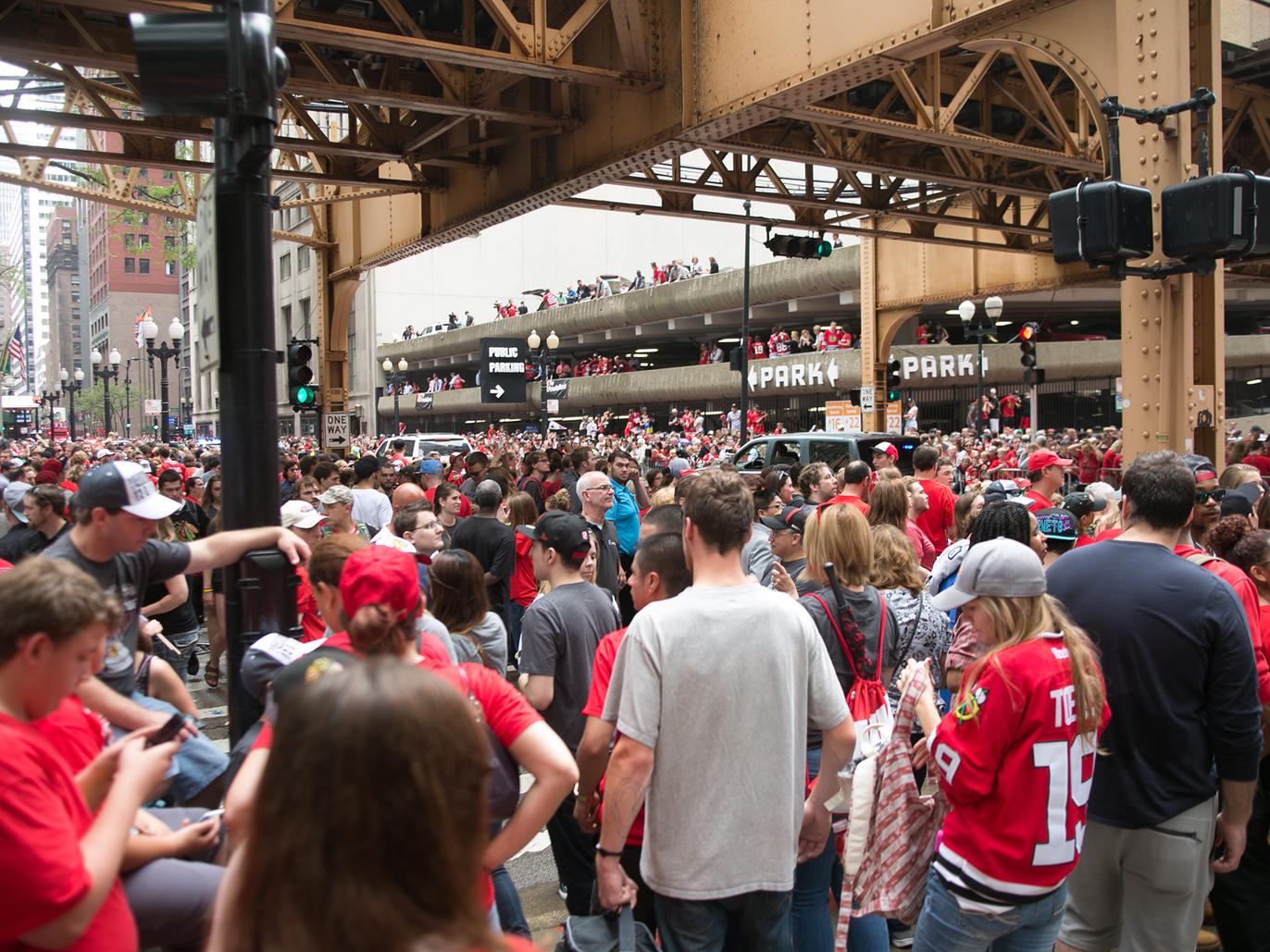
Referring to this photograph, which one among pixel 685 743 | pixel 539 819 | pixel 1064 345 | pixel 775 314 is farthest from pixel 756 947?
pixel 775 314

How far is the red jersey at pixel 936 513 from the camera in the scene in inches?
367

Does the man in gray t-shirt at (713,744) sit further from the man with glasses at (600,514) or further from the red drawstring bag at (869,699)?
the man with glasses at (600,514)

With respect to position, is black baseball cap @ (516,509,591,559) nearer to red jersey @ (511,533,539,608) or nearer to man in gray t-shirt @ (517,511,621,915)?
man in gray t-shirt @ (517,511,621,915)

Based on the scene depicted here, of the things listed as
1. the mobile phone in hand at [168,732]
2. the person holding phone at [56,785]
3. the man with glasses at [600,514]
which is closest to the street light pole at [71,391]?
the man with glasses at [600,514]

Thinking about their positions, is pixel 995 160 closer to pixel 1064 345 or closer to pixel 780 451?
pixel 780 451

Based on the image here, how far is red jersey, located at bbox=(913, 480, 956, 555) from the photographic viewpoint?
932 cm

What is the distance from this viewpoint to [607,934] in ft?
9.39

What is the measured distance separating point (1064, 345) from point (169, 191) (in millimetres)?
28175

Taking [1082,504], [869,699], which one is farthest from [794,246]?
[869,699]

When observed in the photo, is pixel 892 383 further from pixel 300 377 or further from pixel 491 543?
pixel 491 543

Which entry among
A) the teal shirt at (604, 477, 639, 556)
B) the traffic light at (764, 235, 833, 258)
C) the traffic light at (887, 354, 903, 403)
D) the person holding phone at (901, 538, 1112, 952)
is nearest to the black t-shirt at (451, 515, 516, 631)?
the teal shirt at (604, 477, 639, 556)

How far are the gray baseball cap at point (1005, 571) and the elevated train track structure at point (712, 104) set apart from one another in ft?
18.0

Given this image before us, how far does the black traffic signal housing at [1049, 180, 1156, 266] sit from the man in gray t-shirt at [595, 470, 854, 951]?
4.76 m

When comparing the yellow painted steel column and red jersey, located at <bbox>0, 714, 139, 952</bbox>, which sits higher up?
the yellow painted steel column
